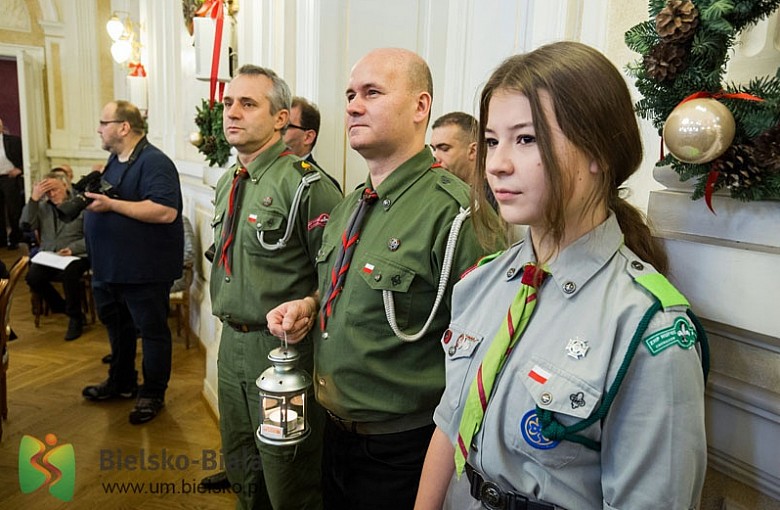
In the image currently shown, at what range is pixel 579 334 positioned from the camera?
2.63ft

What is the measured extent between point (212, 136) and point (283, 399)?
2.54 metres

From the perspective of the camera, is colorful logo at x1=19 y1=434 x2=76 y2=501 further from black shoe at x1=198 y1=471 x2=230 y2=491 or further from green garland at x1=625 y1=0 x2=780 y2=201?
green garland at x1=625 y1=0 x2=780 y2=201

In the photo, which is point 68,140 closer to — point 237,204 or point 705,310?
point 237,204

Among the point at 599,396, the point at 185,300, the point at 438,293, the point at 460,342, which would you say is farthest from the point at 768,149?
the point at 185,300

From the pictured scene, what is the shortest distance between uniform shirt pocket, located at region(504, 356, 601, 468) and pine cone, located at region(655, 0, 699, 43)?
0.53 meters

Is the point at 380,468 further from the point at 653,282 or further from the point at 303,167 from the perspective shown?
the point at 303,167

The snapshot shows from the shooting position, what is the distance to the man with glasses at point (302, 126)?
2479mm

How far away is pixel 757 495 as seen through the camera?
93 centimetres

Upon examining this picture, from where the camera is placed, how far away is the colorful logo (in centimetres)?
249

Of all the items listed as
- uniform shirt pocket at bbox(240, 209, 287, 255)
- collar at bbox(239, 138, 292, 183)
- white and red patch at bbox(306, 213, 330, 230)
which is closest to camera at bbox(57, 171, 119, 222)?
collar at bbox(239, 138, 292, 183)

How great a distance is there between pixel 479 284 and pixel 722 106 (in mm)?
468

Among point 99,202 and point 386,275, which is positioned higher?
point 386,275

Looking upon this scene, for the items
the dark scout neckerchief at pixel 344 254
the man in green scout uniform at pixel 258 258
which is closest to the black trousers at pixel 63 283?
the man in green scout uniform at pixel 258 258

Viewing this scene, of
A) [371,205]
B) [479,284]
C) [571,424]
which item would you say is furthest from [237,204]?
[571,424]
